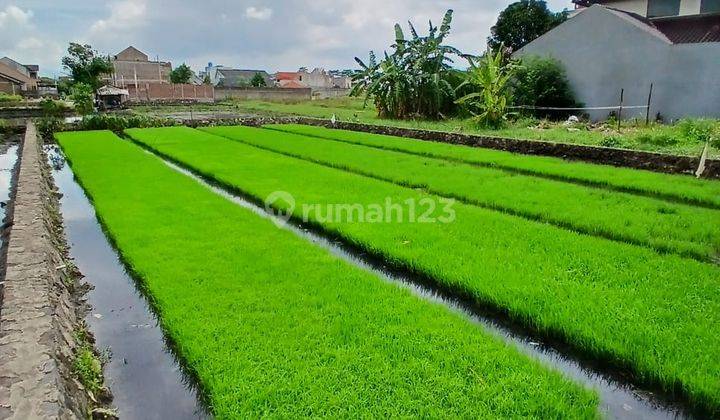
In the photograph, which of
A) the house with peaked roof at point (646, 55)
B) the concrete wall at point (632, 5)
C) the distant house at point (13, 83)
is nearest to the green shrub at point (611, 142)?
the house with peaked roof at point (646, 55)

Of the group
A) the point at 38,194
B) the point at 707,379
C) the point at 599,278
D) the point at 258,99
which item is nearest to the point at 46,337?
the point at 707,379

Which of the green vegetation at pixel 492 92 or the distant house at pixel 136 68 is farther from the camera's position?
the distant house at pixel 136 68

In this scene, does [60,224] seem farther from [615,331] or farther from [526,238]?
[615,331]

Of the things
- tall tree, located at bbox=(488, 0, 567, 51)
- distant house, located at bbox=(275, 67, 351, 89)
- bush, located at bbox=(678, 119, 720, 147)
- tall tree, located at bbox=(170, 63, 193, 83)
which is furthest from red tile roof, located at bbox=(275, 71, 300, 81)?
bush, located at bbox=(678, 119, 720, 147)

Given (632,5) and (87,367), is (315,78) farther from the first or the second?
(87,367)

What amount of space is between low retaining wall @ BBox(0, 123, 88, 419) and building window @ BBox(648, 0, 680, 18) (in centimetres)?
2145

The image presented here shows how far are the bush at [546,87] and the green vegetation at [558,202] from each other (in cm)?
771

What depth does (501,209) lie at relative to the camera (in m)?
6.65

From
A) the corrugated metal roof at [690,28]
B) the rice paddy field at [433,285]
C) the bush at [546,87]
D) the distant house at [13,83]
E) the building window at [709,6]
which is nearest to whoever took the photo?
the rice paddy field at [433,285]

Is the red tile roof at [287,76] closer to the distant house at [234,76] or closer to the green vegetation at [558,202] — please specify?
the distant house at [234,76]

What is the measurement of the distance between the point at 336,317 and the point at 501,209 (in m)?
3.93

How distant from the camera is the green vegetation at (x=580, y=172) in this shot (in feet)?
23.6

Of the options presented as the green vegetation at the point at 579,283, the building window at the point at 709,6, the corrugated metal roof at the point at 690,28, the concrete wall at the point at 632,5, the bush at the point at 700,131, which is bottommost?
the green vegetation at the point at 579,283

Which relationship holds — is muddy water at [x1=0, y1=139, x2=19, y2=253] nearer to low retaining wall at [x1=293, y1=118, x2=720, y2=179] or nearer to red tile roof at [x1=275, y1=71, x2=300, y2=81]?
low retaining wall at [x1=293, y1=118, x2=720, y2=179]
